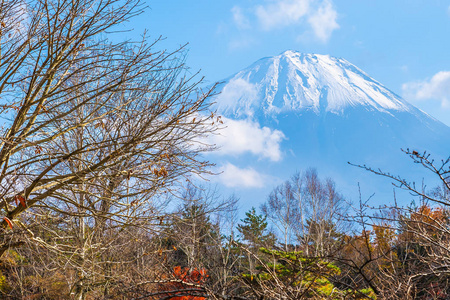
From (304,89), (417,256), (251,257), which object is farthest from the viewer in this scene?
(304,89)

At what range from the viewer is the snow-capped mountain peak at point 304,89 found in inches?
6599

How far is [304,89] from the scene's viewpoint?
178m

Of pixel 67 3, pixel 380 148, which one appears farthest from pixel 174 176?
pixel 380 148

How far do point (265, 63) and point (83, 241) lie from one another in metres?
189

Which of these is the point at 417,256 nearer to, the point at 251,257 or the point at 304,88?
the point at 251,257

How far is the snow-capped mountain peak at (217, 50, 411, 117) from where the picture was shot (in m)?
168

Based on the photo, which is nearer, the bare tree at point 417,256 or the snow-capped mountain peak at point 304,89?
the bare tree at point 417,256

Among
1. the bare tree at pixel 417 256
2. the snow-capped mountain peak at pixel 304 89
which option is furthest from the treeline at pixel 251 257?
the snow-capped mountain peak at pixel 304 89

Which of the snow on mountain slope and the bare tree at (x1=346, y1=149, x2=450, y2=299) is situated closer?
the bare tree at (x1=346, y1=149, x2=450, y2=299)

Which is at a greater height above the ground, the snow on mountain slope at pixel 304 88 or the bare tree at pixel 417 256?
the snow on mountain slope at pixel 304 88

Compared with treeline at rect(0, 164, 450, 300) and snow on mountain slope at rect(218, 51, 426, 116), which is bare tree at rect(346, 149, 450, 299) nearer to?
treeline at rect(0, 164, 450, 300)

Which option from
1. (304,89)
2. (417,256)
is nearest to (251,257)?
(417,256)

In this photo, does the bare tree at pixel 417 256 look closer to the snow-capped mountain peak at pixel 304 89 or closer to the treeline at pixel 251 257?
the treeline at pixel 251 257

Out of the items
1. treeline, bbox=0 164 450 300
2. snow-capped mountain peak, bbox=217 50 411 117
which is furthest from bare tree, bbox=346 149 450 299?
snow-capped mountain peak, bbox=217 50 411 117
